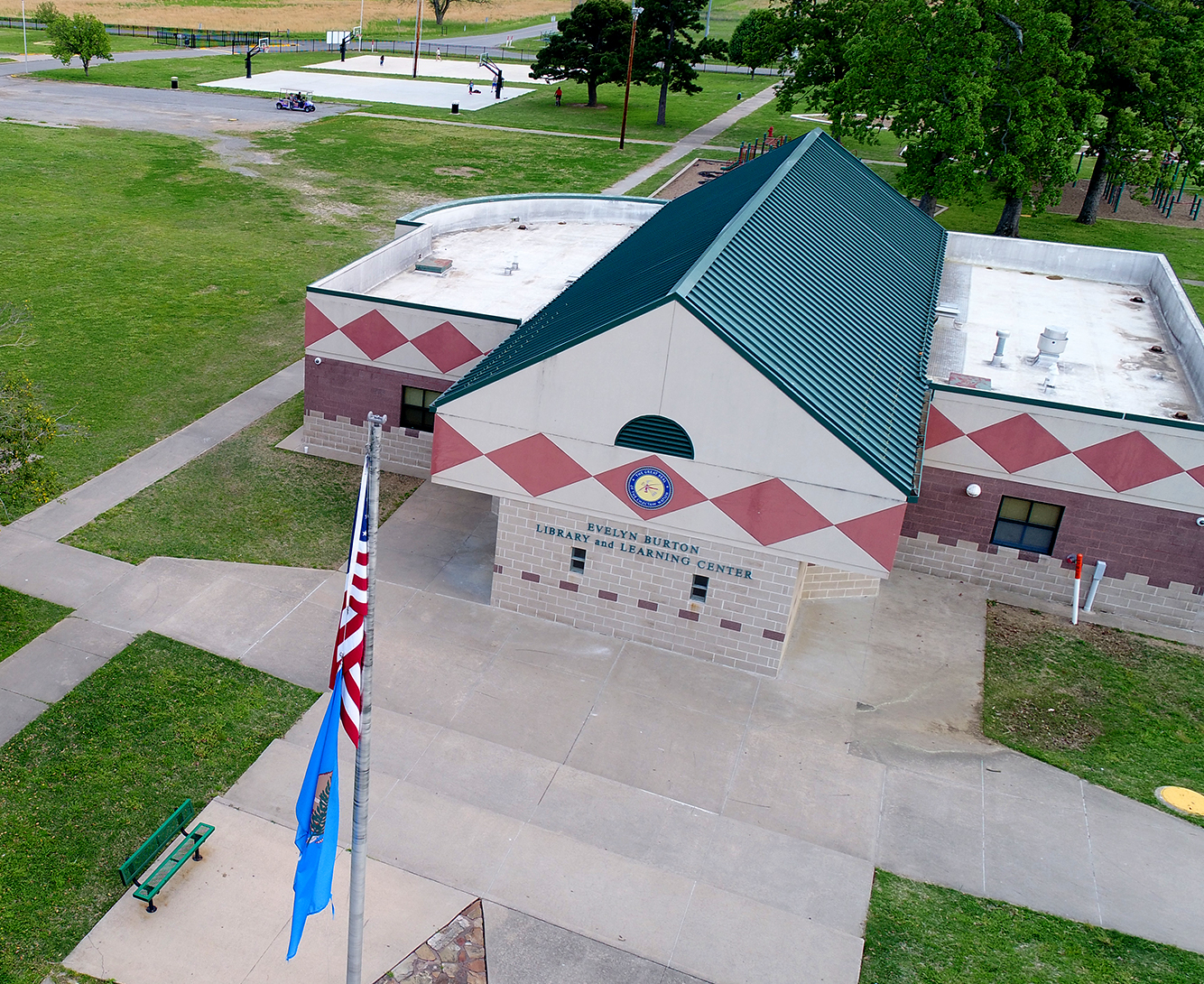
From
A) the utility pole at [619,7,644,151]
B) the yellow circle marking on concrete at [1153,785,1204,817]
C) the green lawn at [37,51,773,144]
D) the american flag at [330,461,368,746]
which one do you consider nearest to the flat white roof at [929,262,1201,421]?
the yellow circle marking on concrete at [1153,785,1204,817]

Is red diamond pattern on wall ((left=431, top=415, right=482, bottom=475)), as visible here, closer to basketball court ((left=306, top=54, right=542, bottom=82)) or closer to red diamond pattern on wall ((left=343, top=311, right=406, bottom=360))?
red diamond pattern on wall ((left=343, top=311, right=406, bottom=360))

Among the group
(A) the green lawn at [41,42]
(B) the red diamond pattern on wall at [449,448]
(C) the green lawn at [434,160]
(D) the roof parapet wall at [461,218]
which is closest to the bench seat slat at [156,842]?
(B) the red diamond pattern on wall at [449,448]

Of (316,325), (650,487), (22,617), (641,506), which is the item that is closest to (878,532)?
(650,487)

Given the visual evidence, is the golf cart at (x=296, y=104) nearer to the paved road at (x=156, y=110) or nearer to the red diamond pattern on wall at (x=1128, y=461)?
the paved road at (x=156, y=110)

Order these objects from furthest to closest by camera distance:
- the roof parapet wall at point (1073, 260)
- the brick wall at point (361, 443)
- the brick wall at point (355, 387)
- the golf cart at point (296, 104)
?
the golf cart at point (296, 104), the roof parapet wall at point (1073, 260), the brick wall at point (361, 443), the brick wall at point (355, 387)

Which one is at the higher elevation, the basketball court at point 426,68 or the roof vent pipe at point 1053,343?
the basketball court at point 426,68

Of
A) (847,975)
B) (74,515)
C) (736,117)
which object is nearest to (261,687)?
(74,515)

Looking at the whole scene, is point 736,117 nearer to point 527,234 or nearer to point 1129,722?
point 527,234
